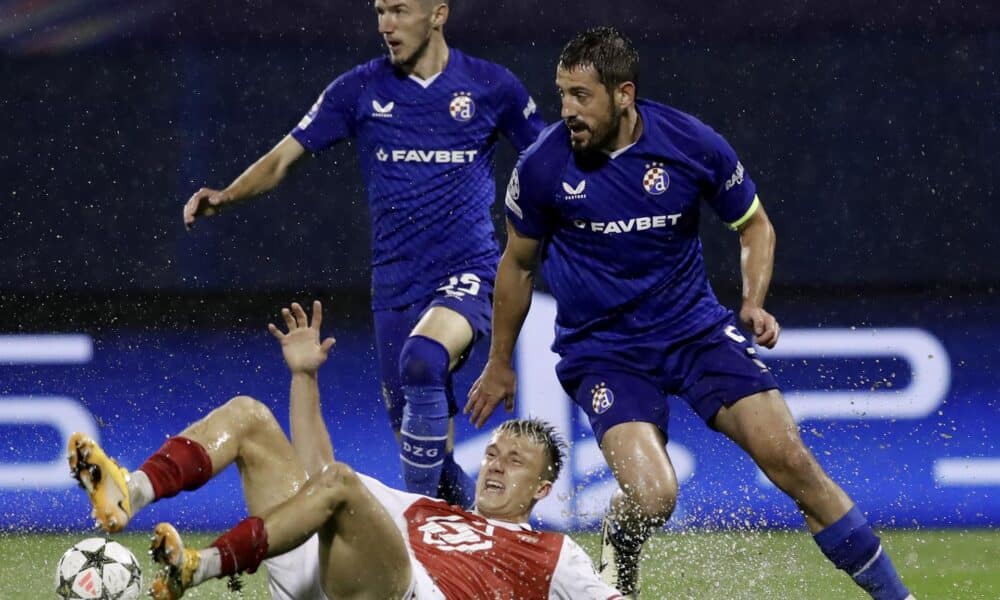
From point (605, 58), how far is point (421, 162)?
64.6 inches

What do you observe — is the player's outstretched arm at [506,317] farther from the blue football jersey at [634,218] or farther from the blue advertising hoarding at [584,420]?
the blue advertising hoarding at [584,420]

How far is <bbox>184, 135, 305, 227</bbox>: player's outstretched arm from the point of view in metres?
6.80

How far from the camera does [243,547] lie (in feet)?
14.3

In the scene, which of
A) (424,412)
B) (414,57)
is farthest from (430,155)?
(424,412)

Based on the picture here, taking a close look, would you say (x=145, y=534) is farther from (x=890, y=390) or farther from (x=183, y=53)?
(x=890, y=390)

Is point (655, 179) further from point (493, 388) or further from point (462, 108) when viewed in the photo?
point (462, 108)

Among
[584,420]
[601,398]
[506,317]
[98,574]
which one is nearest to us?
[98,574]

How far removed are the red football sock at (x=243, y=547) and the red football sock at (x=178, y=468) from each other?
0.48 meters

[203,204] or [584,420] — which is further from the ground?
[203,204]

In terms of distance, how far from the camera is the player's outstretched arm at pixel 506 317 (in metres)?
5.85

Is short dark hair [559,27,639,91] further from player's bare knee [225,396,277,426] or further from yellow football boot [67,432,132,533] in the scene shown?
yellow football boot [67,432,132,533]

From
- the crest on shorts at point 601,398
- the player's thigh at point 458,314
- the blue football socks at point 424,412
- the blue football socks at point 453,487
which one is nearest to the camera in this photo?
the crest on shorts at point 601,398

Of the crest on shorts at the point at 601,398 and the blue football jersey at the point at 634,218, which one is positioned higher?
the blue football jersey at the point at 634,218

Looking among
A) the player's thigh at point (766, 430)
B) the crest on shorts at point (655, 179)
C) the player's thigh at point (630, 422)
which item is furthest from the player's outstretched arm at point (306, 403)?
the player's thigh at point (766, 430)
